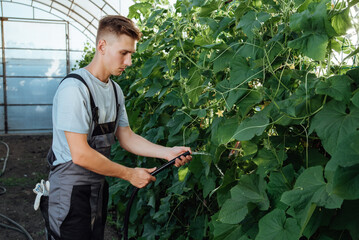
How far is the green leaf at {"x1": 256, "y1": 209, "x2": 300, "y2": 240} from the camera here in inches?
43.2

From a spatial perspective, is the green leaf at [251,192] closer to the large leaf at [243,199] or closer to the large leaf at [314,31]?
the large leaf at [243,199]

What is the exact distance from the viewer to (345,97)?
100 cm

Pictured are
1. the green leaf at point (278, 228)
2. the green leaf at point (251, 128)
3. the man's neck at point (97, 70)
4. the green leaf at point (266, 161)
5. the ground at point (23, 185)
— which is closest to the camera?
the green leaf at point (278, 228)

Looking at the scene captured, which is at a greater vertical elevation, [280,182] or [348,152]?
[348,152]

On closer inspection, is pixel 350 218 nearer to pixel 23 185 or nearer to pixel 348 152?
pixel 348 152

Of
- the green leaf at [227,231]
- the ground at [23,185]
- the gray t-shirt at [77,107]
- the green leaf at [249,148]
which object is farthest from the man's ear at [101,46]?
the ground at [23,185]

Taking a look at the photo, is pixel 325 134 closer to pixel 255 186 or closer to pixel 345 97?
pixel 345 97

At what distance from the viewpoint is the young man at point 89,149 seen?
1882 millimetres

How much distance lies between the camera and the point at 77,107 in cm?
185

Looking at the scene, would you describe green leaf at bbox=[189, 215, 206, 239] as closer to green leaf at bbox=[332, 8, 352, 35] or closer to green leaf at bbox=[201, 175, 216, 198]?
green leaf at bbox=[201, 175, 216, 198]

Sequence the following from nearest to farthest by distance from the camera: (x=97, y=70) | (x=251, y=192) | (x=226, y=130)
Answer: (x=251, y=192)
(x=226, y=130)
(x=97, y=70)

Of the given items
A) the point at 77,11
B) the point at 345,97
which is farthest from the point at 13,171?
the point at 77,11

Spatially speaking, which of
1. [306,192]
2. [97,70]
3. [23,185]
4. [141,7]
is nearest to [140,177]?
[97,70]

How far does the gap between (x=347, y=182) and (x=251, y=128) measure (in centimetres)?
44
